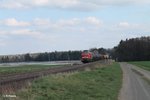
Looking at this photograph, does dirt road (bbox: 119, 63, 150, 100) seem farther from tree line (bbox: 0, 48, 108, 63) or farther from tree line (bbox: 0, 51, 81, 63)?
tree line (bbox: 0, 51, 81, 63)

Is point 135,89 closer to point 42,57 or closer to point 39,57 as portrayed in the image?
point 42,57

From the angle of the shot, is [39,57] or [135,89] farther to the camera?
[39,57]

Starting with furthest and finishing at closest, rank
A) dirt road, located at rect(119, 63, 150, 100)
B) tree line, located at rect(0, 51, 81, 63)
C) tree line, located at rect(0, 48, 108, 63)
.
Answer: tree line, located at rect(0, 51, 81, 63) < tree line, located at rect(0, 48, 108, 63) < dirt road, located at rect(119, 63, 150, 100)

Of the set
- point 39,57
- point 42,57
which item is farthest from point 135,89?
point 39,57

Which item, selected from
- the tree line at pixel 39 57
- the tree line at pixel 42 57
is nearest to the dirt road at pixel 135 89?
the tree line at pixel 42 57

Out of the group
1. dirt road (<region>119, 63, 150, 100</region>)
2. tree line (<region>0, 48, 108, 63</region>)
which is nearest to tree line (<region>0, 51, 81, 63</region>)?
tree line (<region>0, 48, 108, 63</region>)

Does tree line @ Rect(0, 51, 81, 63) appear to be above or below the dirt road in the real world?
above

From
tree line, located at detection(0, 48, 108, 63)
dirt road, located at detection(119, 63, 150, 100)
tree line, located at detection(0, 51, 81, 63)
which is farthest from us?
tree line, located at detection(0, 51, 81, 63)

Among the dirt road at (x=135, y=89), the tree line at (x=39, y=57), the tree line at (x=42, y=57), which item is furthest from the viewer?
the tree line at (x=39, y=57)

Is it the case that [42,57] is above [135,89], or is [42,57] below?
above

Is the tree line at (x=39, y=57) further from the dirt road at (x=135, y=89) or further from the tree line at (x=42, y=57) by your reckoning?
the dirt road at (x=135, y=89)

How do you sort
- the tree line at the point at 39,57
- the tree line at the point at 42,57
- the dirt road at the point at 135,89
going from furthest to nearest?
the tree line at the point at 39,57 < the tree line at the point at 42,57 < the dirt road at the point at 135,89

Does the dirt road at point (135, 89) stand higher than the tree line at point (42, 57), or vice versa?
the tree line at point (42, 57)

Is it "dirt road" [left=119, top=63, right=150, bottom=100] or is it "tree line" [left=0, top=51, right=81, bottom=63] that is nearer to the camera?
"dirt road" [left=119, top=63, right=150, bottom=100]
